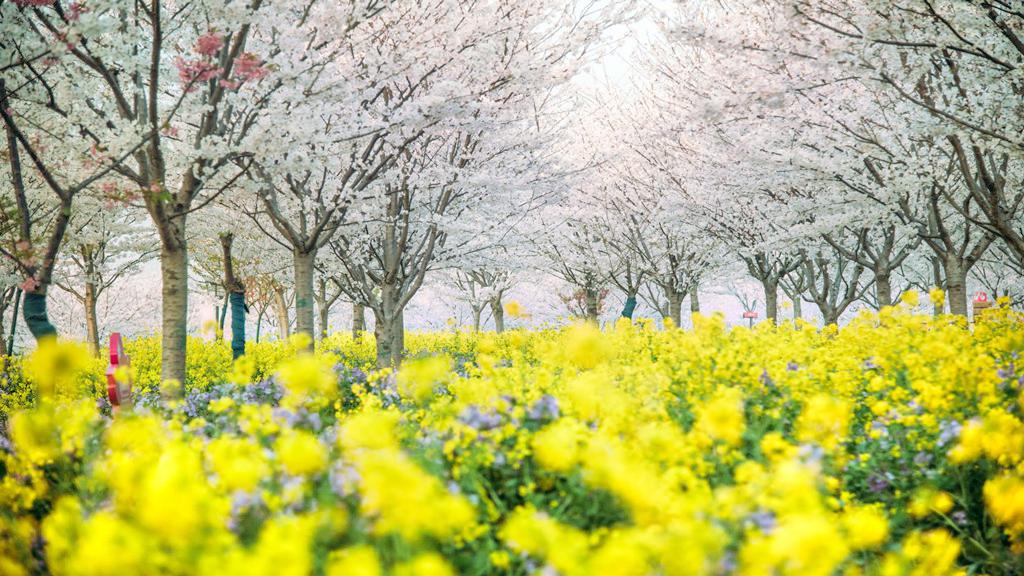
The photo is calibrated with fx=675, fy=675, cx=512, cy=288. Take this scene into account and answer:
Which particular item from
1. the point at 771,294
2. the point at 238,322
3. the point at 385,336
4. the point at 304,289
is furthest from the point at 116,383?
the point at 771,294

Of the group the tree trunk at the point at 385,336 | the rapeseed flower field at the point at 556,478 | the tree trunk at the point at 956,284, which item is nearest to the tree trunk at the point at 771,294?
the tree trunk at the point at 956,284

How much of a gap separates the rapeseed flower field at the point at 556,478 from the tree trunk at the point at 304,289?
3.37 metres

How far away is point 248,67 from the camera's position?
5.42 metres

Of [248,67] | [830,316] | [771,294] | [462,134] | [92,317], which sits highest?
[462,134]

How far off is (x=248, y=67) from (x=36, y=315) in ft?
10.0

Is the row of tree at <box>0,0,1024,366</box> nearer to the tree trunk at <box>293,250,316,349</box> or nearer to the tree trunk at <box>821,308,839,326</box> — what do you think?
the tree trunk at <box>293,250,316,349</box>

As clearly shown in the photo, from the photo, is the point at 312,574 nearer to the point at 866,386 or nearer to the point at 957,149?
the point at 866,386

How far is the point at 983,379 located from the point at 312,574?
3.69 meters

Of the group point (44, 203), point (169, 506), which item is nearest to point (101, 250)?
point (44, 203)

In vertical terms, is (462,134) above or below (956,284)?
above

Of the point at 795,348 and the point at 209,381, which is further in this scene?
the point at 209,381

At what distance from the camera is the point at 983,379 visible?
150 inches

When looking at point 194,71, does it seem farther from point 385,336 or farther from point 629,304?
point 629,304

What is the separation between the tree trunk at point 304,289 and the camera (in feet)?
28.7
